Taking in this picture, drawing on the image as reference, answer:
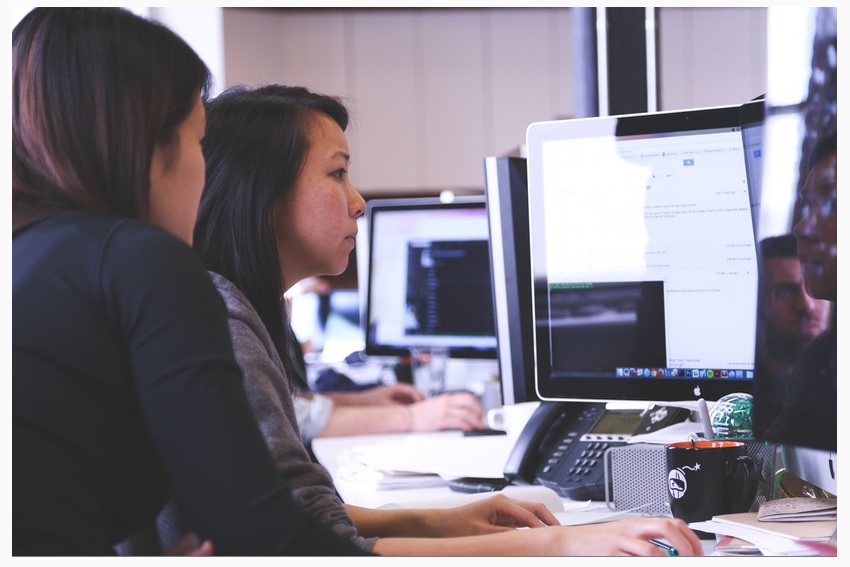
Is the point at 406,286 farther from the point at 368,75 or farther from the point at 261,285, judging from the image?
the point at 368,75

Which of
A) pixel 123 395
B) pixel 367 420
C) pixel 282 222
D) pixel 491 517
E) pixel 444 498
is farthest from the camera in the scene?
pixel 367 420

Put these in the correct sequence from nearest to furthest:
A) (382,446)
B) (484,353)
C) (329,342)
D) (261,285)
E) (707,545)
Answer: (707,545), (261,285), (382,446), (484,353), (329,342)

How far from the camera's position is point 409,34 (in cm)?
557

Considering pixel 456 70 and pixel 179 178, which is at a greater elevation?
pixel 456 70

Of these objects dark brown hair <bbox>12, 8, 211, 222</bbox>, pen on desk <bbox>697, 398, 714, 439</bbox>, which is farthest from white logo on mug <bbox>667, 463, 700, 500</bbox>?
dark brown hair <bbox>12, 8, 211, 222</bbox>

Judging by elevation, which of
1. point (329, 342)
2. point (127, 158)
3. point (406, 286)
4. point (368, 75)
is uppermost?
point (368, 75)

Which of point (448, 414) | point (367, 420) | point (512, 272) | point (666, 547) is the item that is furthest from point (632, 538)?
point (367, 420)

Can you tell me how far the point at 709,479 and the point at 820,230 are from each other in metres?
0.34

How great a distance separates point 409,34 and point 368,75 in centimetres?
33

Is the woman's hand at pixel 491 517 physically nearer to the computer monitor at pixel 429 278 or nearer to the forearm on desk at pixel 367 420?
the forearm on desk at pixel 367 420

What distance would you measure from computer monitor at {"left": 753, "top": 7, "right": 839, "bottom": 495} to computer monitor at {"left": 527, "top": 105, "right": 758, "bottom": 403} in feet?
1.16

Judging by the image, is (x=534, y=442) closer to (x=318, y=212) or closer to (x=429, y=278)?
(x=318, y=212)

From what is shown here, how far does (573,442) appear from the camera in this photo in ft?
4.82

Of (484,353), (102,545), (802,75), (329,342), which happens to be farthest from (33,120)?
(329,342)
